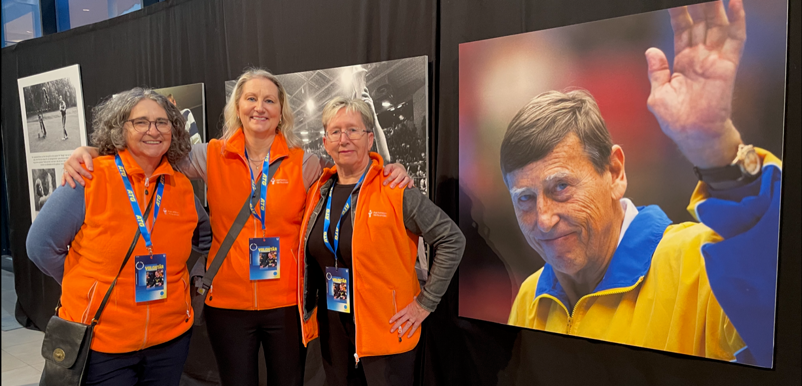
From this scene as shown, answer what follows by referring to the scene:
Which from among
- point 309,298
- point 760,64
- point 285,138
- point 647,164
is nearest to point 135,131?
point 285,138

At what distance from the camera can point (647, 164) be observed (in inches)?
82.0

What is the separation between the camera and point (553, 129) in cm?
226

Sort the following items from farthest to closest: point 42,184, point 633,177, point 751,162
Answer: point 42,184 → point 633,177 → point 751,162

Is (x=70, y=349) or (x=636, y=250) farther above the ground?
(x=636, y=250)

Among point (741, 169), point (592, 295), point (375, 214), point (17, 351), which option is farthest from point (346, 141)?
point (17, 351)

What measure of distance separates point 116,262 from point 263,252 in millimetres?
567

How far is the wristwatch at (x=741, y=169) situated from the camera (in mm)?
1886

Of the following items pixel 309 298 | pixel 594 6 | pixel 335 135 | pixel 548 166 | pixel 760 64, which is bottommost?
pixel 309 298

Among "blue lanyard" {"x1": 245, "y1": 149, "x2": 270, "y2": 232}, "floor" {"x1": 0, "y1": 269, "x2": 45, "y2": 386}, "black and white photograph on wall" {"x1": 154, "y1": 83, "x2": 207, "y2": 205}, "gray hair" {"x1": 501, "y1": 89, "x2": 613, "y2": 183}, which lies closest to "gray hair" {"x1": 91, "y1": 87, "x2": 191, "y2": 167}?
"blue lanyard" {"x1": 245, "y1": 149, "x2": 270, "y2": 232}

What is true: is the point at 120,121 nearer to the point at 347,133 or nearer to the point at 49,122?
the point at 347,133

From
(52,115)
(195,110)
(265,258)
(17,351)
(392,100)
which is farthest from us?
(52,115)

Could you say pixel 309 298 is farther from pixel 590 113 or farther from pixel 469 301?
pixel 590 113

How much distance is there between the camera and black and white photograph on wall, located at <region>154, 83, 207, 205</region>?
373 centimetres

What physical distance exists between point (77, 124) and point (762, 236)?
5.38 metres
